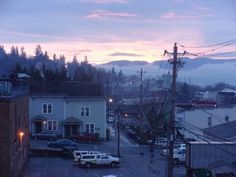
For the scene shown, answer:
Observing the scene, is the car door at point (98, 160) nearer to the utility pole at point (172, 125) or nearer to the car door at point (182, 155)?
the car door at point (182, 155)

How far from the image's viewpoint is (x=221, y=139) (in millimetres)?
37344

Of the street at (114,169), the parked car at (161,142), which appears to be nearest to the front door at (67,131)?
the street at (114,169)

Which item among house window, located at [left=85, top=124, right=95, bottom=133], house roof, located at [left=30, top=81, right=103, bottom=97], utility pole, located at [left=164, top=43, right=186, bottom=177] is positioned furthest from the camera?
house roof, located at [left=30, top=81, right=103, bottom=97]

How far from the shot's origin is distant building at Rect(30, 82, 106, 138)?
160ft

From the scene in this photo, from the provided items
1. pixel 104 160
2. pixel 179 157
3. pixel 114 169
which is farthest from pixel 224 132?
pixel 104 160

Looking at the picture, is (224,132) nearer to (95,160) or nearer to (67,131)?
(95,160)

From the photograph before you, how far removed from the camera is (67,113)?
49.4 m

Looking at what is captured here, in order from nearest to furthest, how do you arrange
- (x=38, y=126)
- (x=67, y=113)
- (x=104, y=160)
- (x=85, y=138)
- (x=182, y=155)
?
(x=104, y=160) → (x=182, y=155) → (x=85, y=138) → (x=38, y=126) → (x=67, y=113)

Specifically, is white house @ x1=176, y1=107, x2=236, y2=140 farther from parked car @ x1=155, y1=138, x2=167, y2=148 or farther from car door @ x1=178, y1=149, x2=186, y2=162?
car door @ x1=178, y1=149, x2=186, y2=162

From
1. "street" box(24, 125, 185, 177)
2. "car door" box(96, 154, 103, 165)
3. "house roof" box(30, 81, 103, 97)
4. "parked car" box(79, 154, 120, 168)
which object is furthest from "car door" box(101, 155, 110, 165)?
"house roof" box(30, 81, 103, 97)

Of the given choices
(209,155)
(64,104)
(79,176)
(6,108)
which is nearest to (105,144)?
(64,104)

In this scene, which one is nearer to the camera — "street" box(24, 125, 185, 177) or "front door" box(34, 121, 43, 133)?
"street" box(24, 125, 185, 177)

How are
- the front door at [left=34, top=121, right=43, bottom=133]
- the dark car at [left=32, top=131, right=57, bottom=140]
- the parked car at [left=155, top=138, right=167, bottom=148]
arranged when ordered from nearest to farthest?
1. the dark car at [left=32, top=131, right=57, bottom=140]
2. the parked car at [left=155, top=138, right=167, bottom=148]
3. the front door at [left=34, top=121, right=43, bottom=133]

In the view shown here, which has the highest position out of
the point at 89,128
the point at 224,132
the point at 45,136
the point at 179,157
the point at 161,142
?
the point at 224,132
